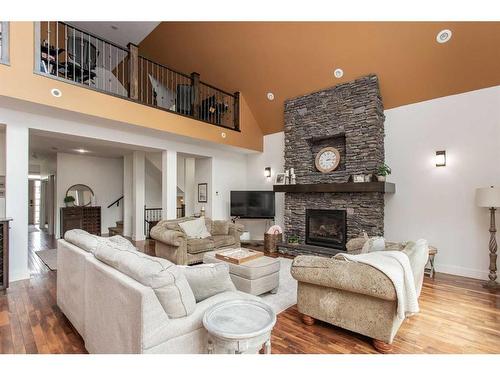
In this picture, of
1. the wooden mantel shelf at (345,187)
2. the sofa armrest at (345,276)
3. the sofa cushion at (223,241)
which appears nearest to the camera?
the sofa armrest at (345,276)

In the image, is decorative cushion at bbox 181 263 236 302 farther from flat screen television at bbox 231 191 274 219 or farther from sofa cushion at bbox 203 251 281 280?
flat screen television at bbox 231 191 274 219

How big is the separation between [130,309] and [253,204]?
16.6ft

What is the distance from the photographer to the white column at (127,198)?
7.25 metres

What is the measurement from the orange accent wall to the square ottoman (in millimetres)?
3094

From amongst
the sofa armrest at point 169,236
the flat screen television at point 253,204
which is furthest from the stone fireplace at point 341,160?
the sofa armrest at point 169,236

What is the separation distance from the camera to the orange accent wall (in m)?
3.17

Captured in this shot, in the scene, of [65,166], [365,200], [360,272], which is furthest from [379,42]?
[65,166]

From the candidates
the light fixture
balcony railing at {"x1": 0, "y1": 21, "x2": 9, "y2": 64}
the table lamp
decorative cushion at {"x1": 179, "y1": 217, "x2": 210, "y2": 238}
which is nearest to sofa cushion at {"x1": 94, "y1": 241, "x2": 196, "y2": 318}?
decorative cushion at {"x1": 179, "y1": 217, "x2": 210, "y2": 238}

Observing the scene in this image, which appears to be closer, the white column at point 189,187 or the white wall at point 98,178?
the white wall at point 98,178

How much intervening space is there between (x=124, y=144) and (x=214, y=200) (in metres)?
2.64

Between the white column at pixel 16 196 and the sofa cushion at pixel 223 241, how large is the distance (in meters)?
2.82

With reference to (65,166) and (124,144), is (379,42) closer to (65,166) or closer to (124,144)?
(124,144)

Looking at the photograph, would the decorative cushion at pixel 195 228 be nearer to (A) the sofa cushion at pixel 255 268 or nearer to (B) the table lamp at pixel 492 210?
(A) the sofa cushion at pixel 255 268
